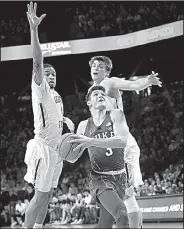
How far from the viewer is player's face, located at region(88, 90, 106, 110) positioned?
4.55m

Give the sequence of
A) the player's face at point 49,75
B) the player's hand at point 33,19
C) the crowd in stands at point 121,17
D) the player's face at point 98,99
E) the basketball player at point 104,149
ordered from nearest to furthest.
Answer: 1. the basketball player at point 104,149
2. the player's face at point 98,99
3. the player's hand at point 33,19
4. the player's face at point 49,75
5. the crowd in stands at point 121,17

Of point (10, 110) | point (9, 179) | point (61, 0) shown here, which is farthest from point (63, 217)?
point (61, 0)

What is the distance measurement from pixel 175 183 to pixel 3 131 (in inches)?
398

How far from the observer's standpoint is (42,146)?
227 inches

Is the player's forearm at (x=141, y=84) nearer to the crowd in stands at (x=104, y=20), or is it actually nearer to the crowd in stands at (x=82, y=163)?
the crowd in stands at (x=82, y=163)

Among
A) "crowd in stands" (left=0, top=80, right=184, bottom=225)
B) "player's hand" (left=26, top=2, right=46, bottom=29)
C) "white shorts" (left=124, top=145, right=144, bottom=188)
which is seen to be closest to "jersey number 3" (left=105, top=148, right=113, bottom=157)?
"white shorts" (left=124, top=145, right=144, bottom=188)

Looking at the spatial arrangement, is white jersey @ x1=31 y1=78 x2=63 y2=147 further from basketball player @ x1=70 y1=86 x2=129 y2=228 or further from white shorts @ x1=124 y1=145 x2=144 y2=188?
basketball player @ x1=70 y1=86 x2=129 y2=228

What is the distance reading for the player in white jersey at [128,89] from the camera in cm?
488

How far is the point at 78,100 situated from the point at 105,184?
18.1m

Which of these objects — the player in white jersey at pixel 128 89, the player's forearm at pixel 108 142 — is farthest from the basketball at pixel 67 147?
the player in white jersey at pixel 128 89

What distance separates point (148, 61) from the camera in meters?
20.7

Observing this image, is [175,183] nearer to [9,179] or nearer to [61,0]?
[9,179]

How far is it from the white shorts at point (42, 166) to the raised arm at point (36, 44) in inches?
30.8

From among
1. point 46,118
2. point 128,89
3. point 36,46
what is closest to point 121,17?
point 46,118
